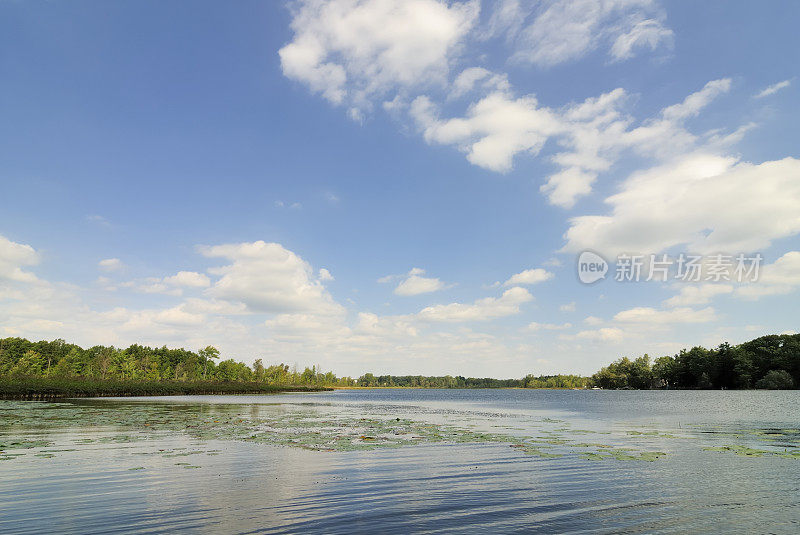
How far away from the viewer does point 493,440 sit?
87.4 ft

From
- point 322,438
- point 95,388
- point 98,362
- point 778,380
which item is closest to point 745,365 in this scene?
point 778,380

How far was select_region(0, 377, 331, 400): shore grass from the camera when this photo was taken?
240ft

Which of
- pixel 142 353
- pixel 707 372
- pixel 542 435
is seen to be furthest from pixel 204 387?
pixel 707 372

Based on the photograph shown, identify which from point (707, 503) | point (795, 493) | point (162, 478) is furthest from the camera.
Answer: point (162, 478)

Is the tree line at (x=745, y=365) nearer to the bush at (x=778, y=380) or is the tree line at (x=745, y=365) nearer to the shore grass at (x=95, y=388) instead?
the bush at (x=778, y=380)

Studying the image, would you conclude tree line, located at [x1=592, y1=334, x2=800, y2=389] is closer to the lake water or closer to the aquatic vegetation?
the aquatic vegetation

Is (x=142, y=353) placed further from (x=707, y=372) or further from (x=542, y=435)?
(x=707, y=372)

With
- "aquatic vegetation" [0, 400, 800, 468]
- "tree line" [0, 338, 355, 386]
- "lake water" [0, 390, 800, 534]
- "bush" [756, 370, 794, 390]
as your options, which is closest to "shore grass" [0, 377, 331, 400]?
"tree line" [0, 338, 355, 386]

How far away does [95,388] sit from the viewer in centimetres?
8862

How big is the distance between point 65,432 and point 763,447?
40743 millimetres

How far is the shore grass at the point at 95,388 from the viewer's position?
7319 centimetres

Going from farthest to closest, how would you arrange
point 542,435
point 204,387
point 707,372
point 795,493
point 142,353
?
point 142,353
point 707,372
point 204,387
point 542,435
point 795,493

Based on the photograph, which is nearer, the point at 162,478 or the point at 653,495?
the point at 653,495

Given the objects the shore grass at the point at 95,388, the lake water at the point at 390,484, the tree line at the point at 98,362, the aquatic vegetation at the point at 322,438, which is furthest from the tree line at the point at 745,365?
the tree line at the point at 98,362
